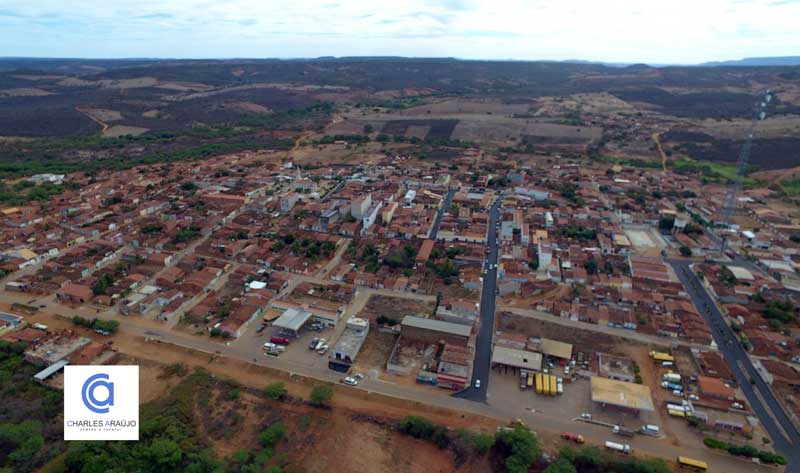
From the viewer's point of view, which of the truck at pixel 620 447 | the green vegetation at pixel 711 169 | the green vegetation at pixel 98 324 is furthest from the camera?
the green vegetation at pixel 711 169

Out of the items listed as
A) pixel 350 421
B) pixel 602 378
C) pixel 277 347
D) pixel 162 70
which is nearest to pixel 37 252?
pixel 277 347

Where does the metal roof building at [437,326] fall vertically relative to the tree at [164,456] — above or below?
above

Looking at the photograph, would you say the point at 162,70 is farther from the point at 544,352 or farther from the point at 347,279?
the point at 544,352

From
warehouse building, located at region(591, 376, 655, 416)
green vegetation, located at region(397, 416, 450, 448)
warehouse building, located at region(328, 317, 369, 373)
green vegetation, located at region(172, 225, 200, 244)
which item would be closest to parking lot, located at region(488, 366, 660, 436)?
warehouse building, located at region(591, 376, 655, 416)

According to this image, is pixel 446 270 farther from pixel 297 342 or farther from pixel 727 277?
pixel 727 277

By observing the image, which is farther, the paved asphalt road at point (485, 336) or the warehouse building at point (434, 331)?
the warehouse building at point (434, 331)

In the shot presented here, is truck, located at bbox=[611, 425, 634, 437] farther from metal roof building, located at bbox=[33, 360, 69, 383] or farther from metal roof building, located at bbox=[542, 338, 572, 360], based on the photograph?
metal roof building, located at bbox=[33, 360, 69, 383]

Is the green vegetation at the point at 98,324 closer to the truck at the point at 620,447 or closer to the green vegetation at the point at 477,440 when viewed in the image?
the green vegetation at the point at 477,440

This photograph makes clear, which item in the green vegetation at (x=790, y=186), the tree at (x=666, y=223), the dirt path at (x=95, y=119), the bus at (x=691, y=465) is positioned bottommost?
the bus at (x=691, y=465)

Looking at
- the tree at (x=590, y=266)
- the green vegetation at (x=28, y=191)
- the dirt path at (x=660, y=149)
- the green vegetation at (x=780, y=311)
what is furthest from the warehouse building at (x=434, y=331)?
the dirt path at (x=660, y=149)
